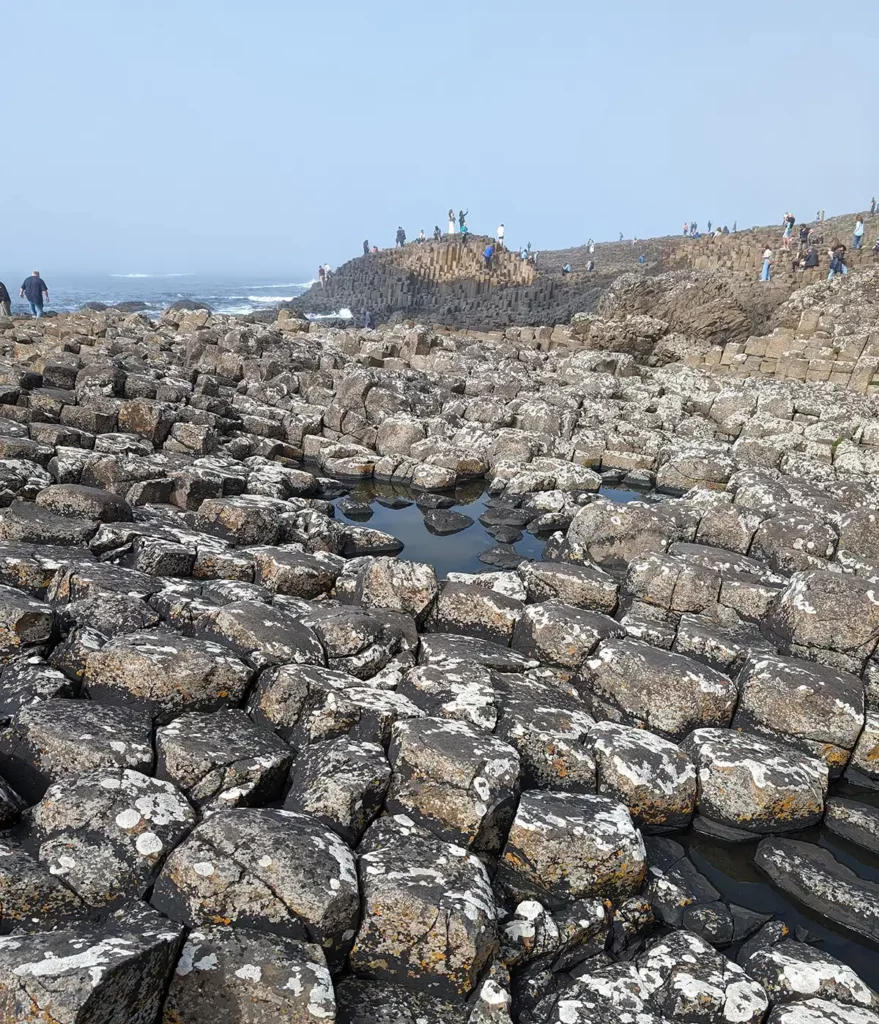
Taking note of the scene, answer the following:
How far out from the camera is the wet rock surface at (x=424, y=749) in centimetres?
366

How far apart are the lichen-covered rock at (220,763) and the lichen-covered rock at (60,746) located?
165 mm

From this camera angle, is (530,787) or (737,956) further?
(530,787)

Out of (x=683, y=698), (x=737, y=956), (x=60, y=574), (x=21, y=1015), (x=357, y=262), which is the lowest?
(x=737, y=956)

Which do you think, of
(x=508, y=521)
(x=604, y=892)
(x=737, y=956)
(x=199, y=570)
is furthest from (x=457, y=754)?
(x=508, y=521)

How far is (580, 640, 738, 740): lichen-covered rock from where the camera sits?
6141 millimetres

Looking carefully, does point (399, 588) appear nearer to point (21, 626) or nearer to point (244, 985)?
point (21, 626)

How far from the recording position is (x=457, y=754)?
477 centimetres

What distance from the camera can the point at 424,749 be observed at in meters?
4.81

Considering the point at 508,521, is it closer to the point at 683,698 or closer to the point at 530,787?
the point at 683,698

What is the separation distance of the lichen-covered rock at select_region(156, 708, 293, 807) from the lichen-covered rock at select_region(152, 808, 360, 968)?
1.88ft

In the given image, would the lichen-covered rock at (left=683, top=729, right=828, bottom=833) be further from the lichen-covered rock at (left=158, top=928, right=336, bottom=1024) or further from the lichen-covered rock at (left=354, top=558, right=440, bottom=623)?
the lichen-covered rock at (left=158, top=928, right=336, bottom=1024)

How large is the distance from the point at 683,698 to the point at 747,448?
8690mm

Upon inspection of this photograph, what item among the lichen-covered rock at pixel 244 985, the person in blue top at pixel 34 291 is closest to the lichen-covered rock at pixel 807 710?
the lichen-covered rock at pixel 244 985

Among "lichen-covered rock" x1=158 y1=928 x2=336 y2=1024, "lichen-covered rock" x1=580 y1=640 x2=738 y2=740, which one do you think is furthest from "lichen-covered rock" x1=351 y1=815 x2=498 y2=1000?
"lichen-covered rock" x1=580 y1=640 x2=738 y2=740
